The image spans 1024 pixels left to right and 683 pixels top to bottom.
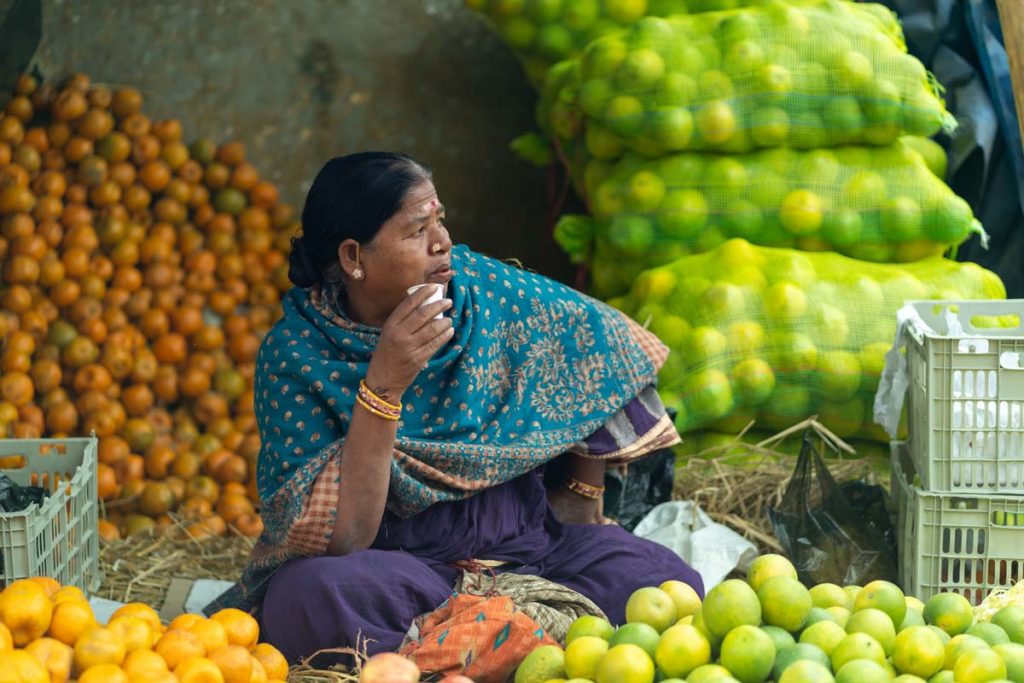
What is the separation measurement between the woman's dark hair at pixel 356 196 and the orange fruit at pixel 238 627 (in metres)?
0.85

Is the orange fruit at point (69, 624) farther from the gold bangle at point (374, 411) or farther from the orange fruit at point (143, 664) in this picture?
the gold bangle at point (374, 411)

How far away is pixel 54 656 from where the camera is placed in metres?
2.11

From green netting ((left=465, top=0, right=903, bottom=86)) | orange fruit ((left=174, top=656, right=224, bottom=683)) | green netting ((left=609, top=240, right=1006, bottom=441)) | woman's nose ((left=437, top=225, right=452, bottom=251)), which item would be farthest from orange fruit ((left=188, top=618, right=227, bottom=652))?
green netting ((left=465, top=0, right=903, bottom=86))

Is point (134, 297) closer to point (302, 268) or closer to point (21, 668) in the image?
point (302, 268)

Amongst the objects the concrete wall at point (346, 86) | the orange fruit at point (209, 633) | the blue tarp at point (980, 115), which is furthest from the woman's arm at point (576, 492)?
the concrete wall at point (346, 86)

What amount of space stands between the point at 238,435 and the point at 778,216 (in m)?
2.02

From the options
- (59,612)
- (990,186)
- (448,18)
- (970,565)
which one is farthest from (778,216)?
(59,612)

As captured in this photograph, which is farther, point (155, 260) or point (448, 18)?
point (448, 18)

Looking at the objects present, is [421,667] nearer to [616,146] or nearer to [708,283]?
[708,283]

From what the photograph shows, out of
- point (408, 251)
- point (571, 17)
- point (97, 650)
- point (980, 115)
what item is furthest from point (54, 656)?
point (980, 115)

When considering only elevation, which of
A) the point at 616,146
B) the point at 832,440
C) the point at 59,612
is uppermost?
the point at 616,146

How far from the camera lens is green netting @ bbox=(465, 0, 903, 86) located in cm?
423

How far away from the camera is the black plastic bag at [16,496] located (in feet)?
9.17

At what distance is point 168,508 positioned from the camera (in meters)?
4.28
